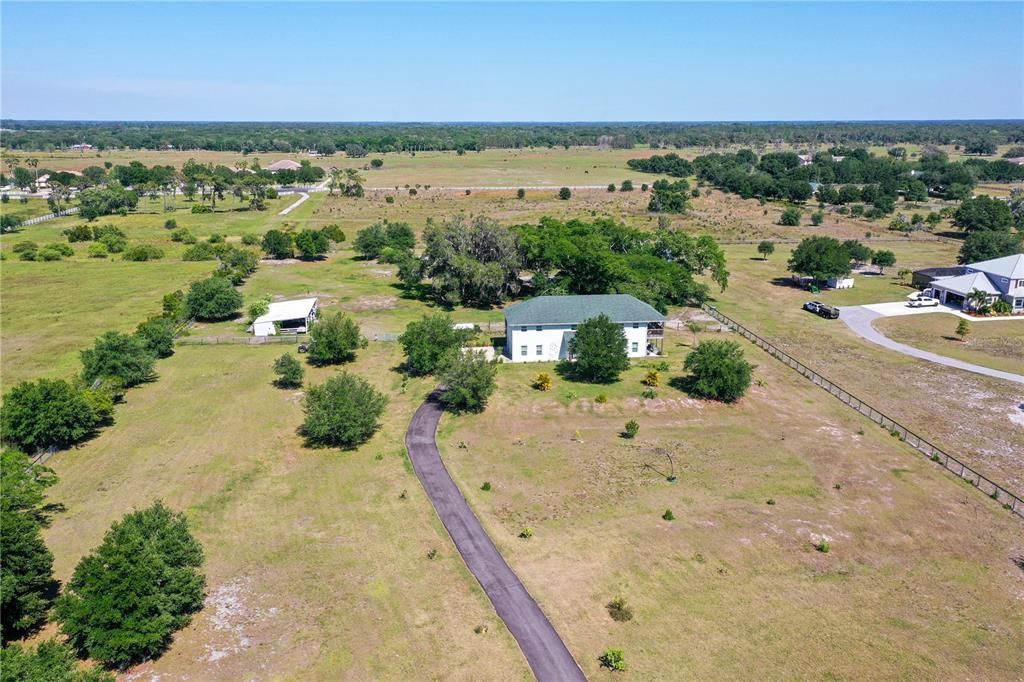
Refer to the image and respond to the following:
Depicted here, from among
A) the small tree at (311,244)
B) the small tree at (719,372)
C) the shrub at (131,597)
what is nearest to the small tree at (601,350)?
the small tree at (719,372)

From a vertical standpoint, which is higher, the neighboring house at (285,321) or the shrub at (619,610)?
the neighboring house at (285,321)

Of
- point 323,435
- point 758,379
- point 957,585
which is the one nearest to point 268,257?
point 323,435

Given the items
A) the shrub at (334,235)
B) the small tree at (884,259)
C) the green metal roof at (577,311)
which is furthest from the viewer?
the shrub at (334,235)

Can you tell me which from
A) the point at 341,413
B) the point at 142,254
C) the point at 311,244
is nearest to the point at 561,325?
the point at 341,413

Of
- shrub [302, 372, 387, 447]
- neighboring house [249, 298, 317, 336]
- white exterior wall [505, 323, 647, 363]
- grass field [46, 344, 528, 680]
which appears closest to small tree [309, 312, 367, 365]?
grass field [46, 344, 528, 680]

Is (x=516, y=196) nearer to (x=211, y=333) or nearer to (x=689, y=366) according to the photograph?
(x=211, y=333)

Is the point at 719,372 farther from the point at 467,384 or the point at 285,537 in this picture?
the point at 285,537

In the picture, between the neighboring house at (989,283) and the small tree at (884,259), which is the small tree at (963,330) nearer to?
the neighboring house at (989,283)

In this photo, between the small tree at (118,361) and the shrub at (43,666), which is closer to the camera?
the shrub at (43,666)
